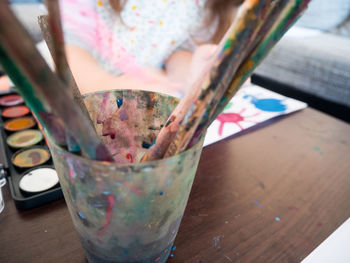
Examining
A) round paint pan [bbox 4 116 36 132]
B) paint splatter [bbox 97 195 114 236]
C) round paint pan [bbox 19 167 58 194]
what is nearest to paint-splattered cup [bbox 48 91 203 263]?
paint splatter [bbox 97 195 114 236]

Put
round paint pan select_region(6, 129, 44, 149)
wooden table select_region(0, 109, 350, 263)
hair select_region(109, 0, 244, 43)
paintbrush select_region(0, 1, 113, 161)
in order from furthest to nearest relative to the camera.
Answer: hair select_region(109, 0, 244, 43), round paint pan select_region(6, 129, 44, 149), wooden table select_region(0, 109, 350, 263), paintbrush select_region(0, 1, 113, 161)

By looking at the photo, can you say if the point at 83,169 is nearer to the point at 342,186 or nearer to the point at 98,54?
the point at 342,186

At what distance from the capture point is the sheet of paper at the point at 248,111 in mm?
376

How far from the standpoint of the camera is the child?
66cm

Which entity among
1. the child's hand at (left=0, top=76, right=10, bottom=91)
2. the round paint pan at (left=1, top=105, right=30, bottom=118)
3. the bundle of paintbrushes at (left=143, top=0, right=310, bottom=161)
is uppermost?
the bundle of paintbrushes at (left=143, top=0, right=310, bottom=161)

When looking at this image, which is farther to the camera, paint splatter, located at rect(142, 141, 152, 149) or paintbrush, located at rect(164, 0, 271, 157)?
paint splatter, located at rect(142, 141, 152, 149)

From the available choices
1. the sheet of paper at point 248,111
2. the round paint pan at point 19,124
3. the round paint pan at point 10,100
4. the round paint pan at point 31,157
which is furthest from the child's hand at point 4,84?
the sheet of paper at point 248,111

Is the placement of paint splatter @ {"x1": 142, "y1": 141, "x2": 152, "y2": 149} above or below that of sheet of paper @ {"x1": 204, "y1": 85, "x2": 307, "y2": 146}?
above

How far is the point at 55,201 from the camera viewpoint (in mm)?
248

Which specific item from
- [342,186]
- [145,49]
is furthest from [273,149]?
[145,49]

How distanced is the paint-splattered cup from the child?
487 mm

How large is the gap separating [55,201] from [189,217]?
0.40ft

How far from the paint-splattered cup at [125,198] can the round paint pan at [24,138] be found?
0.19m

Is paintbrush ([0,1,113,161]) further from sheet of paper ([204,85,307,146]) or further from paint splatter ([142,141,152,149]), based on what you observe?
sheet of paper ([204,85,307,146])
